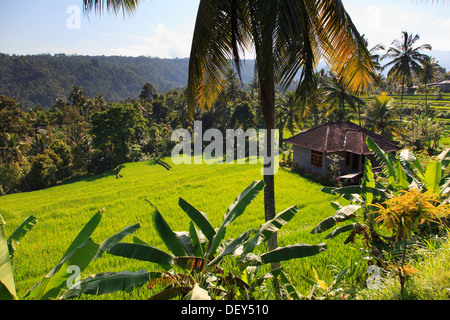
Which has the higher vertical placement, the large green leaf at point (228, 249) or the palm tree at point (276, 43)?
the palm tree at point (276, 43)

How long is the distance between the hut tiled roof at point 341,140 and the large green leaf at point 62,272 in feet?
48.9

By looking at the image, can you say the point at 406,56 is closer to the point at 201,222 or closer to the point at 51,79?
the point at 201,222

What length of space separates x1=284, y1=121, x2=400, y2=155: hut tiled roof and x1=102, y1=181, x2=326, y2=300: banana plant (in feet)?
43.2

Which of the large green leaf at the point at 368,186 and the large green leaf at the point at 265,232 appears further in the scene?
the large green leaf at the point at 368,186

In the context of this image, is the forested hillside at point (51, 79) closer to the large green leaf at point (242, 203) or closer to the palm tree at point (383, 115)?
the palm tree at point (383, 115)

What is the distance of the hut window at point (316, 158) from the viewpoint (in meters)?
16.5

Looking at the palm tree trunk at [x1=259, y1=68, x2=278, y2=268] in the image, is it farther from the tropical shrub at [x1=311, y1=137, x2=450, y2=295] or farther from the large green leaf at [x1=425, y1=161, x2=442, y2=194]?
the large green leaf at [x1=425, y1=161, x2=442, y2=194]

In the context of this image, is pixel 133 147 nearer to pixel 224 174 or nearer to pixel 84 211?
pixel 224 174

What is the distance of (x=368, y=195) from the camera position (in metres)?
4.50

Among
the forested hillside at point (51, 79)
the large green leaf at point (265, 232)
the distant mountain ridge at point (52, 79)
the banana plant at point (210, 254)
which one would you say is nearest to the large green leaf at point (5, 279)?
the banana plant at point (210, 254)

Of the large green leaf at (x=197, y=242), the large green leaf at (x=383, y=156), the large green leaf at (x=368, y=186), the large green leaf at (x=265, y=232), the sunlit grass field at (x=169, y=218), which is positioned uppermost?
the large green leaf at (x=383, y=156)

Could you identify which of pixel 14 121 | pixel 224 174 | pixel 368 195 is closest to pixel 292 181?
pixel 224 174

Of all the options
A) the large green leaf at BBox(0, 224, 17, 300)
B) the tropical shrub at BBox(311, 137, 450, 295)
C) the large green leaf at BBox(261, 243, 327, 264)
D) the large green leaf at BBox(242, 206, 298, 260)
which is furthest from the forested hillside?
the large green leaf at BBox(261, 243, 327, 264)
